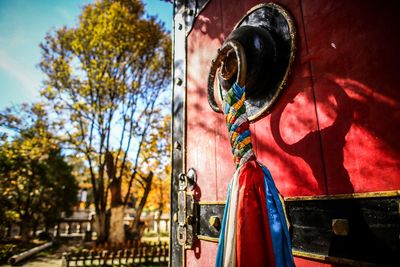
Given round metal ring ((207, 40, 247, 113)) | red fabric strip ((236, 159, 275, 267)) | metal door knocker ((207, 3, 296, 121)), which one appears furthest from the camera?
metal door knocker ((207, 3, 296, 121))

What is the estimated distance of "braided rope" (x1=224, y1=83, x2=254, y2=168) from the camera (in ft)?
4.95

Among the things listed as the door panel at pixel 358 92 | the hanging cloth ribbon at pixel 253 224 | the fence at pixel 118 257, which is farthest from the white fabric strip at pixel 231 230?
the fence at pixel 118 257

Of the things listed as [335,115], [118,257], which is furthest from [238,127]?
[118,257]

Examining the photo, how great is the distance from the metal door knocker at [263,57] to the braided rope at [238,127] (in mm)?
159

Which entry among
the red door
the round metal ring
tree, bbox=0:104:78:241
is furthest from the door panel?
tree, bbox=0:104:78:241

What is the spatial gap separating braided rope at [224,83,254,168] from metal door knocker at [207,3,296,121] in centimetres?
16

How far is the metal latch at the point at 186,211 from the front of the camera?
258 cm

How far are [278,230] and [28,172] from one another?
48.4 feet

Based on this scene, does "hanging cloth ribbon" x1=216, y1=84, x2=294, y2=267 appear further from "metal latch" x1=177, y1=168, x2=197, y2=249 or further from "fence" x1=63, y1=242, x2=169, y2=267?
"fence" x1=63, y1=242, x2=169, y2=267

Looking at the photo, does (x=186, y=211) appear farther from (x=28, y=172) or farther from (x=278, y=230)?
(x=28, y=172)

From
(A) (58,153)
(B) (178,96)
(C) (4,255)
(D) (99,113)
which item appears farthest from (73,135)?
(B) (178,96)

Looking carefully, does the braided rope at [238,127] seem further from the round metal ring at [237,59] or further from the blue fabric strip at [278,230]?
the blue fabric strip at [278,230]

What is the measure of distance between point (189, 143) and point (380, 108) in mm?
2128

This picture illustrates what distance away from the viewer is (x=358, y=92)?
4.37ft
